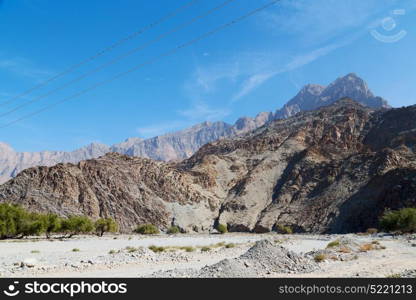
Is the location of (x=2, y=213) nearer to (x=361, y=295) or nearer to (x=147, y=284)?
(x=147, y=284)

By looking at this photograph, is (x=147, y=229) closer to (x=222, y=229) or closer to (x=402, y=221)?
(x=222, y=229)

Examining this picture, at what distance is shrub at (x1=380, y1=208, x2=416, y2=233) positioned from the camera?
2282 inches

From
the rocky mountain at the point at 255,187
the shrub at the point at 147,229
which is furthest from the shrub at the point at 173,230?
the rocky mountain at the point at 255,187

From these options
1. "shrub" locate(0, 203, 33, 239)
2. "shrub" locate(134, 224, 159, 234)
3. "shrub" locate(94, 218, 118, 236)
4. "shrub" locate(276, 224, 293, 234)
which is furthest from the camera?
"shrub" locate(134, 224, 159, 234)

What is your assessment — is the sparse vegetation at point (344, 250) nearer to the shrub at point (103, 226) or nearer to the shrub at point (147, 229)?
the shrub at point (103, 226)

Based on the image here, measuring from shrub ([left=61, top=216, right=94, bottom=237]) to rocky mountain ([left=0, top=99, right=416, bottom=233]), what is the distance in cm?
1663

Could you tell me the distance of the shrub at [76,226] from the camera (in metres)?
70.5

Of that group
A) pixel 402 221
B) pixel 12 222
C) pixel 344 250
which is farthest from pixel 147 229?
pixel 344 250

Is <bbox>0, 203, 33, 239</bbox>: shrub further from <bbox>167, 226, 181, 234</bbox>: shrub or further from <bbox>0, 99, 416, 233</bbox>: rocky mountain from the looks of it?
<bbox>167, 226, 181, 234</bbox>: shrub

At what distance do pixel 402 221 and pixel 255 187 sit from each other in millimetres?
54895

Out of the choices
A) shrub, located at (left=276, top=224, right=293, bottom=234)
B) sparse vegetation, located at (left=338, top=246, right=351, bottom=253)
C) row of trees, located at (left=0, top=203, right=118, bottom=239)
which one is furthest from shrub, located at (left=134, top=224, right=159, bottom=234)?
sparse vegetation, located at (left=338, top=246, right=351, bottom=253)

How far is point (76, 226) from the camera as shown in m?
71.9

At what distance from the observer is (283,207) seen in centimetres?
9869

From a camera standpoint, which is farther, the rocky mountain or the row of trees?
the rocky mountain
